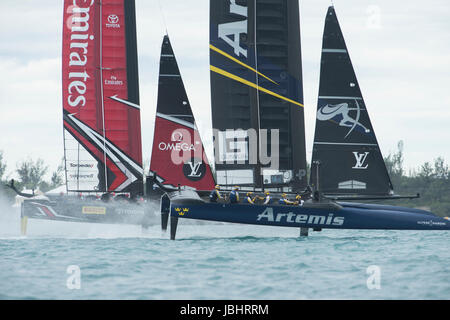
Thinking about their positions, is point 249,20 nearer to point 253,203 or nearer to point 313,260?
point 253,203

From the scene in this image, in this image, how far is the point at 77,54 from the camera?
28.1 meters

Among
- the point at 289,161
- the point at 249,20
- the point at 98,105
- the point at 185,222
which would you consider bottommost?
the point at 185,222

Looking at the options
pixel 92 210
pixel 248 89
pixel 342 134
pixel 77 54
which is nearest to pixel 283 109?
pixel 248 89

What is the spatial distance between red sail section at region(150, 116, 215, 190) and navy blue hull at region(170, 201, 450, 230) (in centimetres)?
636

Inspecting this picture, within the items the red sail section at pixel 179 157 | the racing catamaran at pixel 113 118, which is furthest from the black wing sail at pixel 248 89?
the racing catamaran at pixel 113 118

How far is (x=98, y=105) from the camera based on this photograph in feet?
92.7

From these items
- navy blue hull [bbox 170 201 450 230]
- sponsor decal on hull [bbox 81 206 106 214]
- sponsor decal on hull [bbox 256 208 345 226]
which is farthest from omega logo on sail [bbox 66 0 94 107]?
sponsor decal on hull [bbox 256 208 345 226]

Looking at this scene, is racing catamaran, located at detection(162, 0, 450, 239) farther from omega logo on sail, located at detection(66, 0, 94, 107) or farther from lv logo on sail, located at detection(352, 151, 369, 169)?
omega logo on sail, located at detection(66, 0, 94, 107)

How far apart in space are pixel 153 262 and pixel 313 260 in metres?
3.51

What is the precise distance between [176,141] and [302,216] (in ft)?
26.1

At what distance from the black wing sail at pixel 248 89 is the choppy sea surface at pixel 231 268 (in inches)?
84.5

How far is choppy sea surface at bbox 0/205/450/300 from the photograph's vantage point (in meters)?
13.1
